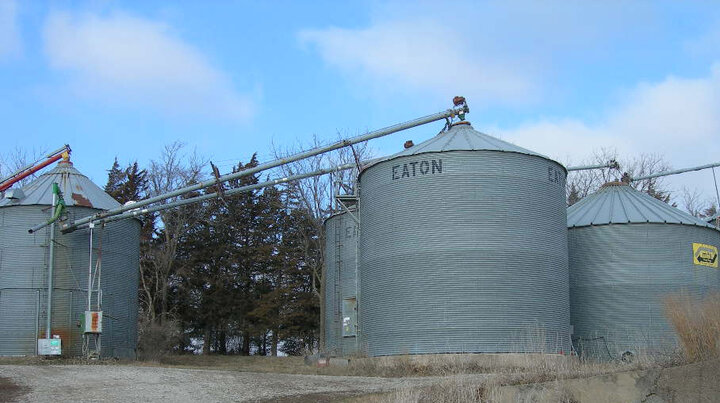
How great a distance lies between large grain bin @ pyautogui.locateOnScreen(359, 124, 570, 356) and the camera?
3234 centimetres

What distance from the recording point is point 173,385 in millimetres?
23109

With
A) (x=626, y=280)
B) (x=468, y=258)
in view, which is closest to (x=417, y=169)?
(x=468, y=258)

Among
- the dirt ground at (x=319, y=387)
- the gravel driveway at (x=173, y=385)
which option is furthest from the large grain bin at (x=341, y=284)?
the gravel driveway at (x=173, y=385)

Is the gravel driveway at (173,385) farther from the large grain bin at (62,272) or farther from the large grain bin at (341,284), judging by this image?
the large grain bin at (341,284)

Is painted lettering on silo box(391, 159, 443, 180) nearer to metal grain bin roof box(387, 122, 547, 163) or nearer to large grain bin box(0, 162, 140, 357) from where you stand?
metal grain bin roof box(387, 122, 547, 163)

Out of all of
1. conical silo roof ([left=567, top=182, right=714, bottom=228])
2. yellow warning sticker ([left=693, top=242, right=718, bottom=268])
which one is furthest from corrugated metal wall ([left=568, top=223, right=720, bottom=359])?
conical silo roof ([left=567, top=182, right=714, bottom=228])

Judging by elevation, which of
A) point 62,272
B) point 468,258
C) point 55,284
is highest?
point 62,272

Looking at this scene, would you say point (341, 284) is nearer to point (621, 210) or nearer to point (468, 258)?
point (468, 258)

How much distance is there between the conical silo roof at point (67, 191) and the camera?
40906 millimetres

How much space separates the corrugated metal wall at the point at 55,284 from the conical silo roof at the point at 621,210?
72.2 feet

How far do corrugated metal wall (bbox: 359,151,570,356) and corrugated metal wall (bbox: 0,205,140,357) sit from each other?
13.4 m

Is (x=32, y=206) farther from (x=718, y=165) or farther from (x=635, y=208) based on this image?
(x=718, y=165)

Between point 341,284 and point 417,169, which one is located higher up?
point 417,169

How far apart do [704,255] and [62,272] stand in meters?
29.8
